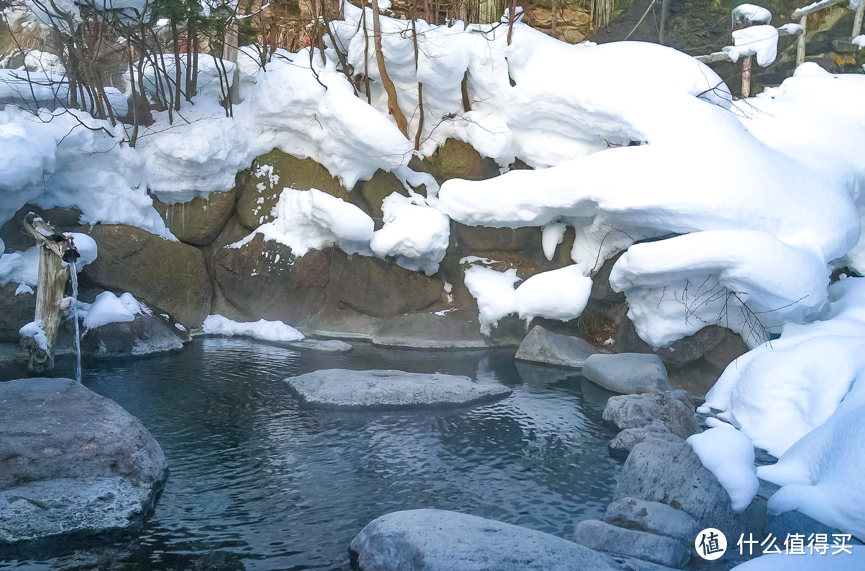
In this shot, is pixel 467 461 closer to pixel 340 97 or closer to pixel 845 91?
pixel 340 97

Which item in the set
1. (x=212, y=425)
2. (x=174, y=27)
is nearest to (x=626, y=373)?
(x=212, y=425)

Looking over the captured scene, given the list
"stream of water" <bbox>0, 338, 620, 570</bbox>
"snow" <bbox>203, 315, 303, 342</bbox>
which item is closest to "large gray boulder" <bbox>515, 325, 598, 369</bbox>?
"stream of water" <bbox>0, 338, 620, 570</bbox>

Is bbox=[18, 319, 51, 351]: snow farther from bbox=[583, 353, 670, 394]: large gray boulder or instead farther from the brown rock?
bbox=[583, 353, 670, 394]: large gray boulder

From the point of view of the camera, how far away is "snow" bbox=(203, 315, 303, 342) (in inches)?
388

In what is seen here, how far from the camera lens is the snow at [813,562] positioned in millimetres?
2752

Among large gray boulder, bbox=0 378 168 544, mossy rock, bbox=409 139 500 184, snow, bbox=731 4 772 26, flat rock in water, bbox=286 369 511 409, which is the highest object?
Answer: snow, bbox=731 4 772 26

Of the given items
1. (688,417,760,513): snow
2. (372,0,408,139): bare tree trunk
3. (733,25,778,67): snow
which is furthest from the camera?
(733,25,778,67): snow

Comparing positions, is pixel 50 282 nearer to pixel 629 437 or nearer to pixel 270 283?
pixel 270 283

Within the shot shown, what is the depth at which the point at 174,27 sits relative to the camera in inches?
416

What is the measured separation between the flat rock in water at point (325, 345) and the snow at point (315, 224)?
165 cm

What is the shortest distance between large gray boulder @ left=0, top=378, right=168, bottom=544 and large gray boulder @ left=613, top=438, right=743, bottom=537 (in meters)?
3.11

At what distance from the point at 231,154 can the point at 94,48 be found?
109 inches

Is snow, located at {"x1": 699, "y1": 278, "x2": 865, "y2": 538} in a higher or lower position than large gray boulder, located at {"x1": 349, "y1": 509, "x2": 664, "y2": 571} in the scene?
lower

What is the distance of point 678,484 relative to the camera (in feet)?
14.5
